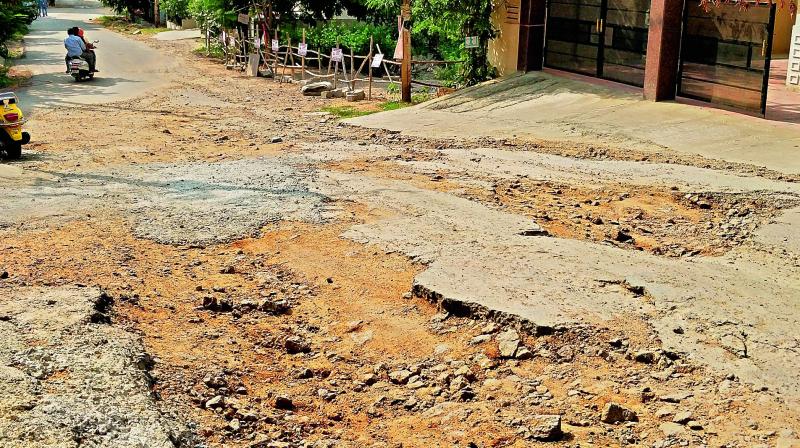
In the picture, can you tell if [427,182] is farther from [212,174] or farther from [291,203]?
[212,174]

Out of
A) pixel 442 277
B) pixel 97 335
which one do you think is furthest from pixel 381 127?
pixel 97 335

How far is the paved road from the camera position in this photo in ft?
69.5

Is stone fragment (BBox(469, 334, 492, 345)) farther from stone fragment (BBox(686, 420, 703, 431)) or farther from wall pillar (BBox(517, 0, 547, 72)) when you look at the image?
wall pillar (BBox(517, 0, 547, 72))

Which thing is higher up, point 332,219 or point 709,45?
point 709,45

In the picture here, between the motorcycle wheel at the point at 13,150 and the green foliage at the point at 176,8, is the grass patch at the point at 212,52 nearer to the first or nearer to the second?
the green foliage at the point at 176,8

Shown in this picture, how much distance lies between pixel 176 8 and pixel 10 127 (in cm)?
3084

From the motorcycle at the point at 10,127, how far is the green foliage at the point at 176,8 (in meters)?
27.6

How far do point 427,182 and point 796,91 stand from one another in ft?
26.5

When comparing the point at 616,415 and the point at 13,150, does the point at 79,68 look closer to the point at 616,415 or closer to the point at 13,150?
the point at 13,150

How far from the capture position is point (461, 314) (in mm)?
6793

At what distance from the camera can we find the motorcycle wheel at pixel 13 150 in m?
12.7

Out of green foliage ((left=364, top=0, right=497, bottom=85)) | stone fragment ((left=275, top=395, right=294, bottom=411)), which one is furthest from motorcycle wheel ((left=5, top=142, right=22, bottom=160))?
green foliage ((left=364, top=0, right=497, bottom=85))

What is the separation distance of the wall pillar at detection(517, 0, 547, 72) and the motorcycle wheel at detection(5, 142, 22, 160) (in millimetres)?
9331

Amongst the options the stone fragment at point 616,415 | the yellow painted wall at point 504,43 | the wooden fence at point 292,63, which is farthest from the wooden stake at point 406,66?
the stone fragment at point 616,415
